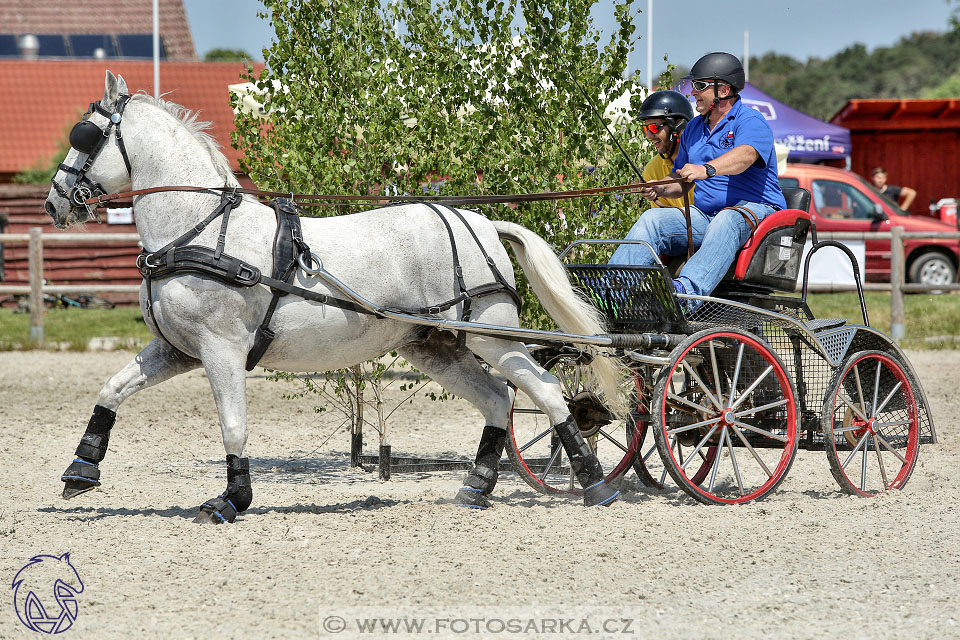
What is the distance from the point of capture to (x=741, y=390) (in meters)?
5.71

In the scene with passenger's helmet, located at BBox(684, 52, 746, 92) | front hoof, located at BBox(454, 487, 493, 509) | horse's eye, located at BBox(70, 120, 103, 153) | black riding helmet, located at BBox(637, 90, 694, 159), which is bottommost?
front hoof, located at BBox(454, 487, 493, 509)

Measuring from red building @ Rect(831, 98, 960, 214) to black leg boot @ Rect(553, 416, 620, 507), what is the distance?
1921cm

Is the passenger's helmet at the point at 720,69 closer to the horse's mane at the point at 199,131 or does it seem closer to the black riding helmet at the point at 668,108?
the black riding helmet at the point at 668,108

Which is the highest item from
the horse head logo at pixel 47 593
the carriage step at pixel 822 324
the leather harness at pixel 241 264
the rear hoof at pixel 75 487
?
the leather harness at pixel 241 264

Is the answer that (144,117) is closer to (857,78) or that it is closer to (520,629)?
(520,629)

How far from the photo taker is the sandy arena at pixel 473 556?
3480 millimetres

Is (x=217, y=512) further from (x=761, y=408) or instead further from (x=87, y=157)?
(x=761, y=408)

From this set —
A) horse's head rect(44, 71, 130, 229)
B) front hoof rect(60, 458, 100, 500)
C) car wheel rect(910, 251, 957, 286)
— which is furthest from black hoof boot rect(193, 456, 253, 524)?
car wheel rect(910, 251, 957, 286)

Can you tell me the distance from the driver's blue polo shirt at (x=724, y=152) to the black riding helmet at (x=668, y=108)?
0.06 m

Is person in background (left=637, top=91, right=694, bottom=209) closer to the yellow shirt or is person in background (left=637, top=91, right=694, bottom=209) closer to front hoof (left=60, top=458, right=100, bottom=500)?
the yellow shirt

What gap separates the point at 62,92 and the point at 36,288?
47.7 feet

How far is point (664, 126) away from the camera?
575cm

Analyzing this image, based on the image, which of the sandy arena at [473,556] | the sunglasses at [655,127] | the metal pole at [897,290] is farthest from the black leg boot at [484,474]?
the metal pole at [897,290]

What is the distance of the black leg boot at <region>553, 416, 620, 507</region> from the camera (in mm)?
5250
